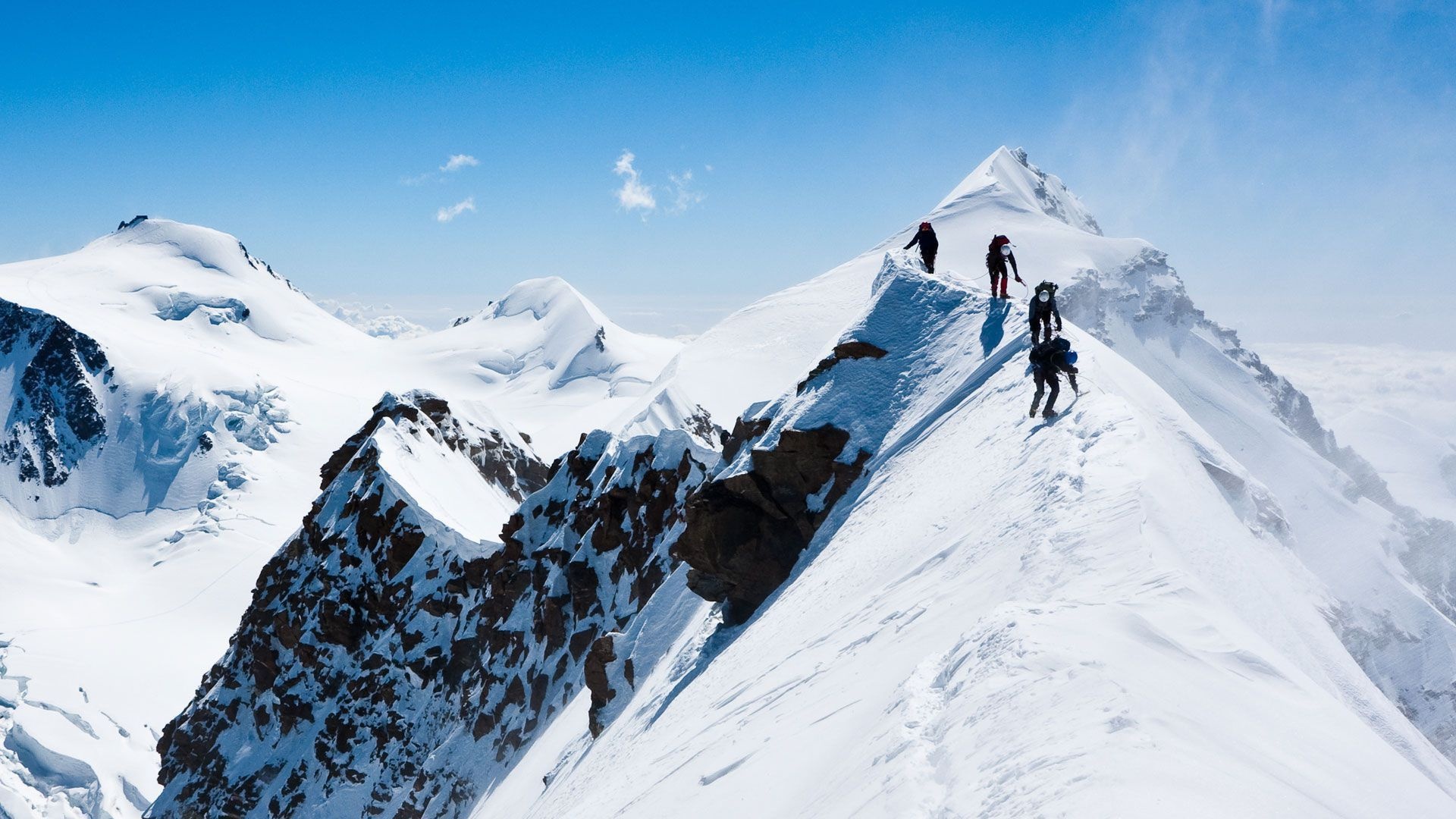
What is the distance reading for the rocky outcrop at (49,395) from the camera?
164 meters

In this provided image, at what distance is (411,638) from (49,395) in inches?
6764

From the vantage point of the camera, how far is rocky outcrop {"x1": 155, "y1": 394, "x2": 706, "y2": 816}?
4431 centimetres

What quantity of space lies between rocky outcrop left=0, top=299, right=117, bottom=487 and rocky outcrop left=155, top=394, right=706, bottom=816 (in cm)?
14193

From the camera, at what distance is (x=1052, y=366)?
16.4 meters

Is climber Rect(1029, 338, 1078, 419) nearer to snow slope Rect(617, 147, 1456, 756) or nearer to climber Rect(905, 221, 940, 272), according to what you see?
climber Rect(905, 221, 940, 272)

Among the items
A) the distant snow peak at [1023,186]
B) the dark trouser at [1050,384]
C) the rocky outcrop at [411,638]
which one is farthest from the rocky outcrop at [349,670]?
the distant snow peak at [1023,186]

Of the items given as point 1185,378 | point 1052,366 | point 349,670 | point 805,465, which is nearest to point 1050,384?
point 1052,366

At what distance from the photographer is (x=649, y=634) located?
3116 centimetres

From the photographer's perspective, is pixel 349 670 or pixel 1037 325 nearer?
pixel 1037 325

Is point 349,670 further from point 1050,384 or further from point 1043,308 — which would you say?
point 1043,308

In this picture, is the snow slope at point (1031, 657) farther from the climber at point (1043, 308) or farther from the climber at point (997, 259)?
the climber at point (1043, 308)

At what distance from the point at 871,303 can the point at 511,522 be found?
1280 inches

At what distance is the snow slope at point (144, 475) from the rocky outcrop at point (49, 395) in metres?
0.43

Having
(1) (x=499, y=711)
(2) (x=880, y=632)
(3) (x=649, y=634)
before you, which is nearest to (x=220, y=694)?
(1) (x=499, y=711)
